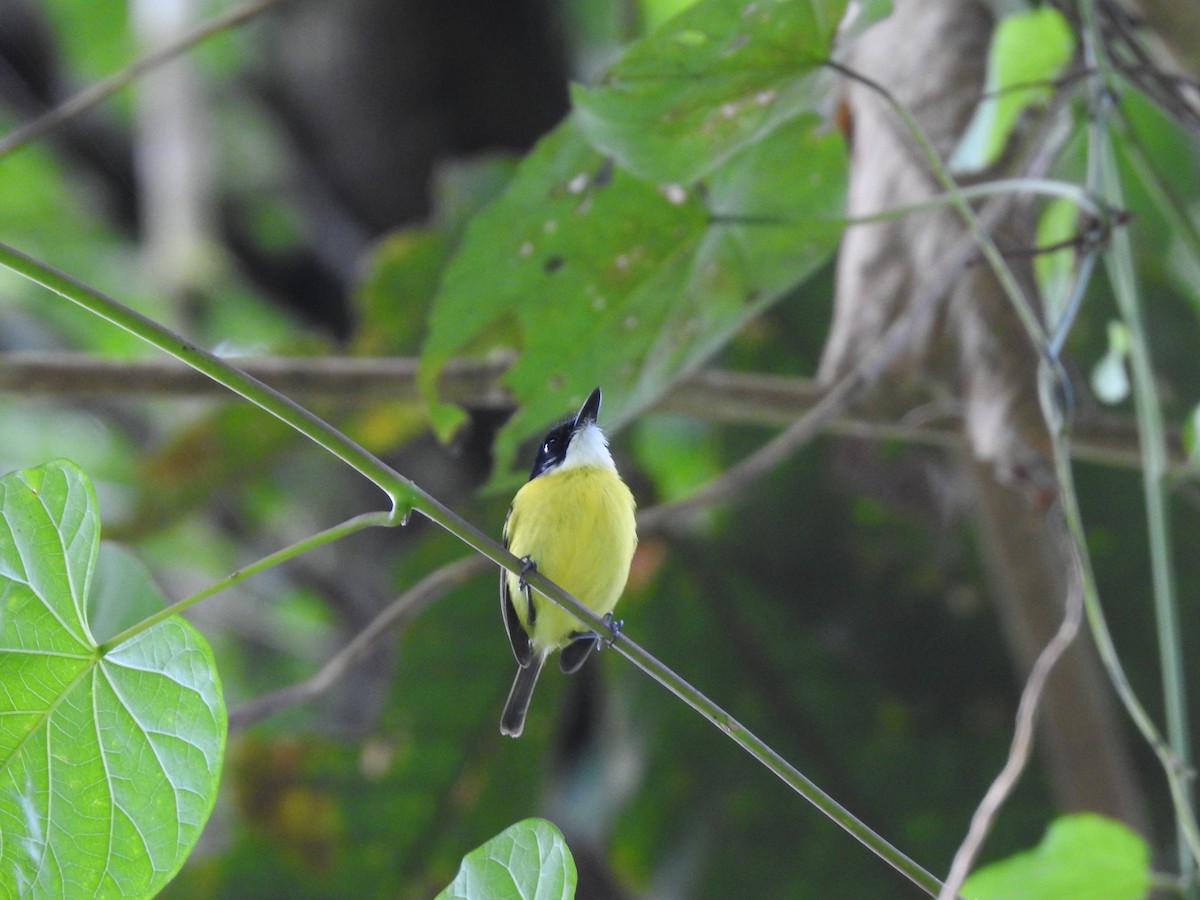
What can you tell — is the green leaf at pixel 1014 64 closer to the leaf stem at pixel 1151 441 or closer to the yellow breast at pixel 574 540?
the leaf stem at pixel 1151 441

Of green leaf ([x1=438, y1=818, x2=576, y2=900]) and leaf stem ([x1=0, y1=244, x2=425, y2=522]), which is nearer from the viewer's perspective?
leaf stem ([x1=0, y1=244, x2=425, y2=522])

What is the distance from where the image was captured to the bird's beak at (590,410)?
61.3 inches

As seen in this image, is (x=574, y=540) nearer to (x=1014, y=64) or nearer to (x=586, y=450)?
(x=586, y=450)

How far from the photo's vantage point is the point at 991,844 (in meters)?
2.59

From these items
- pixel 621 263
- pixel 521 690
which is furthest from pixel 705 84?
pixel 521 690

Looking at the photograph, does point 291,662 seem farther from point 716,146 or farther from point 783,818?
point 716,146

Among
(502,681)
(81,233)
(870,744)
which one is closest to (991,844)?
(870,744)

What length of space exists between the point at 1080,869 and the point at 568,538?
2.36 ft

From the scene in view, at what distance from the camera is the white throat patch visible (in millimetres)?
1717

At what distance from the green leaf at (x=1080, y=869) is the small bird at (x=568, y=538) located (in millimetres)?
557

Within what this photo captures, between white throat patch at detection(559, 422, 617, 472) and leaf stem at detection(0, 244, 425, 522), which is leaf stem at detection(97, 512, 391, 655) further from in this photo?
white throat patch at detection(559, 422, 617, 472)

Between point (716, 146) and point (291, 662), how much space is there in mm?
3677

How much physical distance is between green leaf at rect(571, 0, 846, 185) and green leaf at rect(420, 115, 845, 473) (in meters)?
0.21

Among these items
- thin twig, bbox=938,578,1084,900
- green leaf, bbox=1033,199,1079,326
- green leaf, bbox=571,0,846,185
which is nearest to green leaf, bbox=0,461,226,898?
thin twig, bbox=938,578,1084,900
